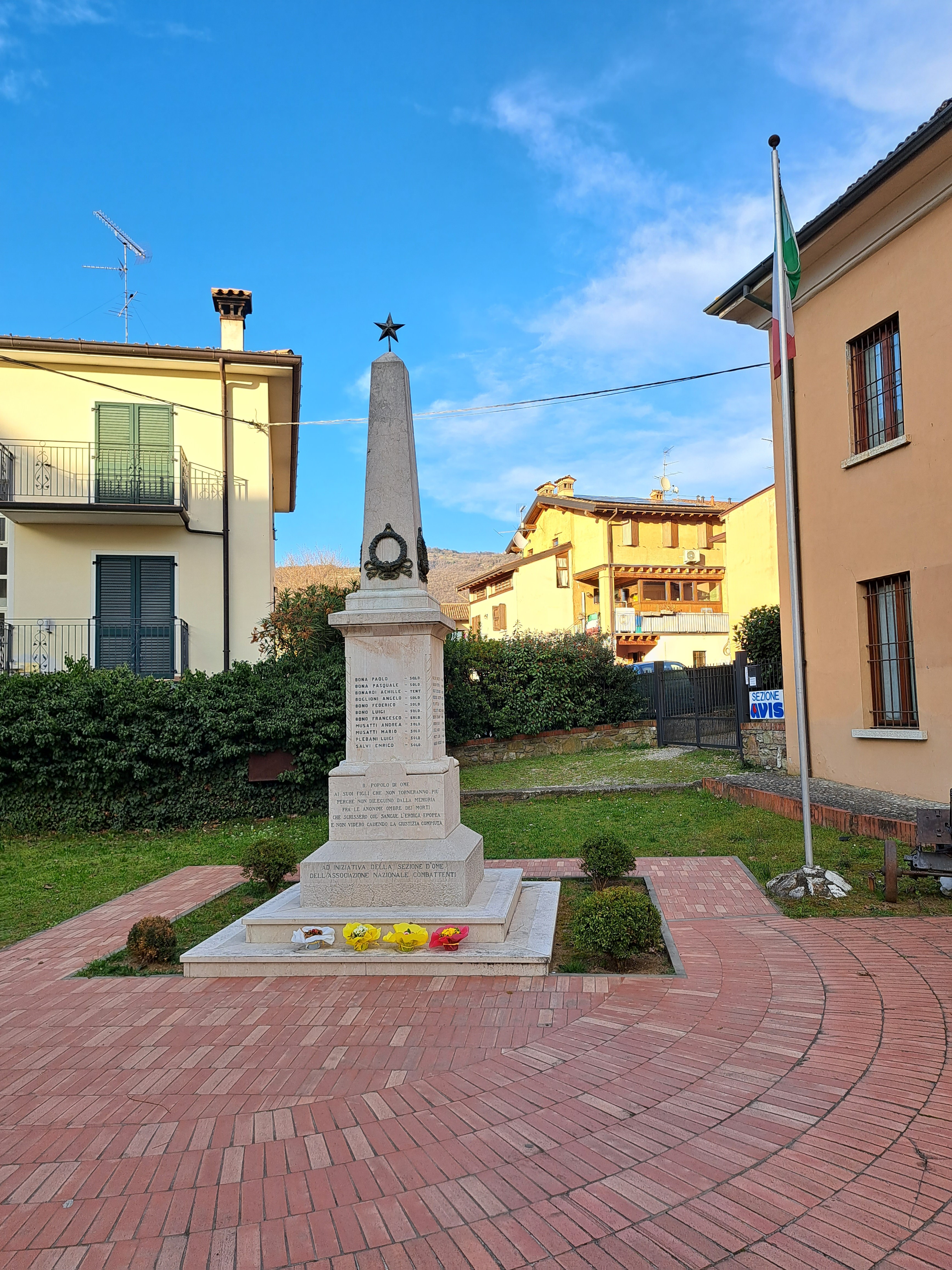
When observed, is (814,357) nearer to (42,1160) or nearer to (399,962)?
(399,962)

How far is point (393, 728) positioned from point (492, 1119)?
356 cm

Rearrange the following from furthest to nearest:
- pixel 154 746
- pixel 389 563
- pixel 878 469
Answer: pixel 154 746 < pixel 878 469 < pixel 389 563

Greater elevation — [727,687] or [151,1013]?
[727,687]

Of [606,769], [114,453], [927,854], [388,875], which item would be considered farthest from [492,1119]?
[114,453]

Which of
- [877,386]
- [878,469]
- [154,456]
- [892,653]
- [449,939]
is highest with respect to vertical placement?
[154,456]

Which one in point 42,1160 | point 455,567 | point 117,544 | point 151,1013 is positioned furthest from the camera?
point 455,567

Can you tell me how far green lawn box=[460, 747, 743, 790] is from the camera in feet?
47.8

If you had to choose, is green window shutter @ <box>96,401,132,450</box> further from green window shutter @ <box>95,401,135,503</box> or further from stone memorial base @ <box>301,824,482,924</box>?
stone memorial base @ <box>301,824,482,924</box>

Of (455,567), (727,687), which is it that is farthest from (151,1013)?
(455,567)

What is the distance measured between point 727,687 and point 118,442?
1370 cm

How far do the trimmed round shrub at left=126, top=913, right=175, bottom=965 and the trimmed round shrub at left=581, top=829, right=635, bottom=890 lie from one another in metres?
3.63

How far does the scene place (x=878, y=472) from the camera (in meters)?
10.7

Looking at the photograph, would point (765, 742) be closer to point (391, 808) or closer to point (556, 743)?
point (556, 743)

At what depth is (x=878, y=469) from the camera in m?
10.7
